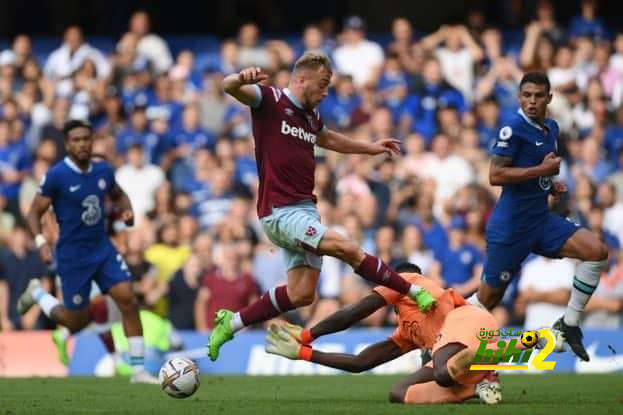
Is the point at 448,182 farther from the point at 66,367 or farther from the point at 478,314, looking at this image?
the point at 478,314

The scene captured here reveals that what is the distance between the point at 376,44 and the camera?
83.3 ft

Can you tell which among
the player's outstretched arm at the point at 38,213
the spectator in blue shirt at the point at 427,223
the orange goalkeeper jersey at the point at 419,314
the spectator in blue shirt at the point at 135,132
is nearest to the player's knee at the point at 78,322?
the player's outstretched arm at the point at 38,213

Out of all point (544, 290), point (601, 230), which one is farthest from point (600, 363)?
point (601, 230)

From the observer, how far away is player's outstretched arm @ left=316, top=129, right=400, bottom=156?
14109mm

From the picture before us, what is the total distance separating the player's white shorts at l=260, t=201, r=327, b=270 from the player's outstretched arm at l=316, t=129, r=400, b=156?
0.77 metres

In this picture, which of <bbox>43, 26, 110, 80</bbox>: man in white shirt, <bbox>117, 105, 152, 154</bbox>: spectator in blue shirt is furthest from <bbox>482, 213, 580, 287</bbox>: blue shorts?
<bbox>43, 26, 110, 80</bbox>: man in white shirt

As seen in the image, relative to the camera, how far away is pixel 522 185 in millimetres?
14562

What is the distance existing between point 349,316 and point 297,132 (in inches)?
65.6

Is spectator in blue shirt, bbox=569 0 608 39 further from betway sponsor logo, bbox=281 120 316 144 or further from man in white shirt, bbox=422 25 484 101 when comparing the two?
betway sponsor logo, bbox=281 120 316 144

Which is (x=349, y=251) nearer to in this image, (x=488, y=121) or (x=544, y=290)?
(x=544, y=290)

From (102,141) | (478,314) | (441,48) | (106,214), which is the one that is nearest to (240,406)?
(478,314)

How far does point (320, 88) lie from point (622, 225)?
8.69 metres

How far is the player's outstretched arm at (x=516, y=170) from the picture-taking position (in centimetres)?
1387

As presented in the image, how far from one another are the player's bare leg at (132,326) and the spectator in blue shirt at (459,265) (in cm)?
512
